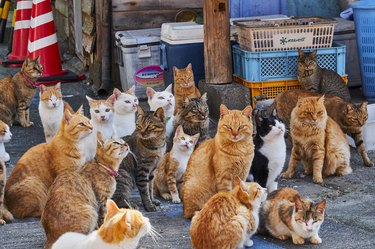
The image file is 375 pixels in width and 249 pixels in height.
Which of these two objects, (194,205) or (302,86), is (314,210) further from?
(302,86)

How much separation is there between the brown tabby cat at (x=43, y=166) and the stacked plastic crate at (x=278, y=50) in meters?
2.50

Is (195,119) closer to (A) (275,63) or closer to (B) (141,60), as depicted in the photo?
(A) (275,63)

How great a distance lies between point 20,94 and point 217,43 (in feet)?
7.59

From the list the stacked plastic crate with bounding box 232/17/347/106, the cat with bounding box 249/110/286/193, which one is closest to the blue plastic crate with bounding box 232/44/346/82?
the stacked plastic crate with bounding box 232/17/347/106

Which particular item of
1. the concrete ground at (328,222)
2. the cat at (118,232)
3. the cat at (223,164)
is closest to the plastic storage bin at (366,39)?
the concrete ground at (328,222)

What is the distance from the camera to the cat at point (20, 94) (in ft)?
31.5

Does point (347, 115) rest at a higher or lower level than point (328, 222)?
higher

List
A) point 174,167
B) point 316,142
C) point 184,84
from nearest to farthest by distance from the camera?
point 174,167
point 316,142
point 184,84

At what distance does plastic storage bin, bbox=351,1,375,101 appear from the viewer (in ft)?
29.5

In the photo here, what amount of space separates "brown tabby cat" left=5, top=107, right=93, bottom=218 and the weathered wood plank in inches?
137

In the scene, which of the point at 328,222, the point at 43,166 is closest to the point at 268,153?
the point at 328,222

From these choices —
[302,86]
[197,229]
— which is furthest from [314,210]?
[302,86]

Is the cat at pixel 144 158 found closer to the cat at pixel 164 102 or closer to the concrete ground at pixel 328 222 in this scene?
the concrete ground at pixel 328 222

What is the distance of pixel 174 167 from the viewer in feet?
23.6
